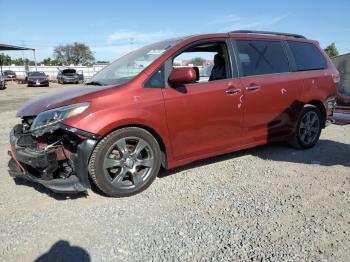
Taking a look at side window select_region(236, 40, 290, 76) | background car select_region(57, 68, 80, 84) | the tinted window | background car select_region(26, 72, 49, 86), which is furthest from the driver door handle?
background car select_region(57, 68, 80, 84)

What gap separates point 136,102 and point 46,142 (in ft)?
3.43

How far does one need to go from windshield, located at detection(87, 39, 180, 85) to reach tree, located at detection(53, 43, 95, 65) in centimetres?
9344

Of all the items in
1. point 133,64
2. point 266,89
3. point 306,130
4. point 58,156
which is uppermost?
point 133,64

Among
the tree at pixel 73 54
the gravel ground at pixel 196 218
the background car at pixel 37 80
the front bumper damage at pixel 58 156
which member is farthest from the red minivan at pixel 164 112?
the tree at pixel 73 54

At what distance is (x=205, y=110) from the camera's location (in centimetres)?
414

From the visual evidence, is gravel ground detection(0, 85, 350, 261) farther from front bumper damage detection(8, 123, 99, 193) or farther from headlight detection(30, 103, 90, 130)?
headlight detection(30, 103, 90, 130)

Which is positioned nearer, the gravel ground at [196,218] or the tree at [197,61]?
the gravel ground at [196,218]

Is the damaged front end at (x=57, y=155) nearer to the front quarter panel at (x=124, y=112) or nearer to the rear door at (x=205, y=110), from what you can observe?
the front quarter panel at (x=124, y=112)

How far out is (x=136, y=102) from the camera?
3.67 meters

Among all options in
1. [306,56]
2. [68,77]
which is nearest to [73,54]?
[68,77]

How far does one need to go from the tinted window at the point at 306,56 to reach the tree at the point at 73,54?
9332 centimetres

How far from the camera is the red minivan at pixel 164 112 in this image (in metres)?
3.45

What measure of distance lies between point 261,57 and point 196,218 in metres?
2.72

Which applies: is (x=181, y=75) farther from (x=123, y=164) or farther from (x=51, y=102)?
(x=51, y=102)
